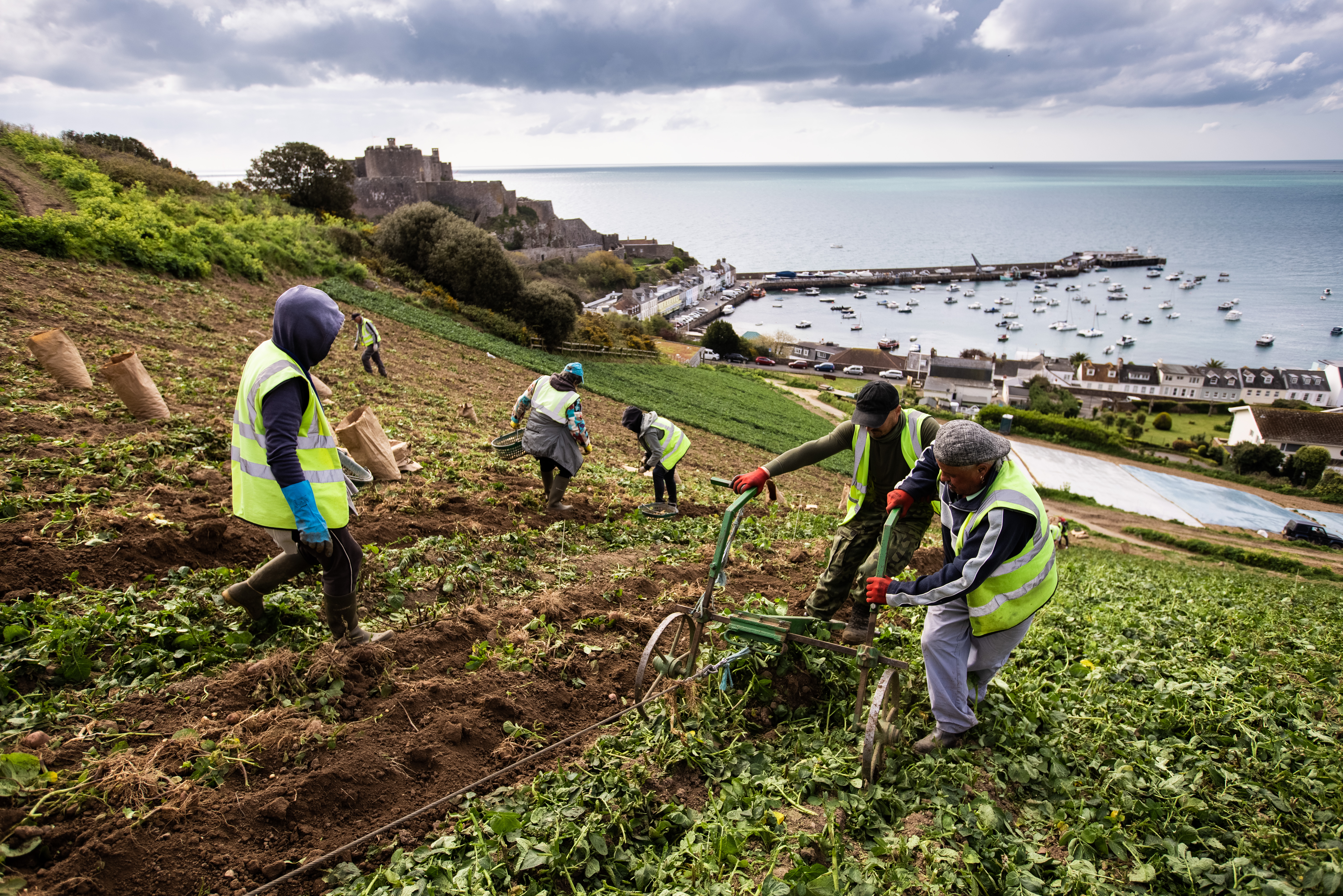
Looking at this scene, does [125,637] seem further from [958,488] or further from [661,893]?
[958,488]

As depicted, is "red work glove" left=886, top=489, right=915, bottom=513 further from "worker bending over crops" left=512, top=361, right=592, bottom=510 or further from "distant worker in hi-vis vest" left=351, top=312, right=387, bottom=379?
"distant worker in hi-vis vest" left=351, top=312, right=387, bottom=379

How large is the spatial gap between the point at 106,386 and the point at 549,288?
31.0 m

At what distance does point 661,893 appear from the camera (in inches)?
119

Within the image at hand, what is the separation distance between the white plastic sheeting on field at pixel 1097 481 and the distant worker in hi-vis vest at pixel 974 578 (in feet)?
101

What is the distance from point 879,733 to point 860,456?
216cm

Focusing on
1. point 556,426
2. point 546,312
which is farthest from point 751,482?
point 546,312

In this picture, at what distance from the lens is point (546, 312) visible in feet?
123

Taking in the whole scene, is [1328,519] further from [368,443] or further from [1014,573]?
[368,443]

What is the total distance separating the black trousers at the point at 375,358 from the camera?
15.1 metres

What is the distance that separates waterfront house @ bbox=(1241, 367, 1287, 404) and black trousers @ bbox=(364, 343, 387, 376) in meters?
77.3

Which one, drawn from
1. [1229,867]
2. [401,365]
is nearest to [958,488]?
[1229,867]

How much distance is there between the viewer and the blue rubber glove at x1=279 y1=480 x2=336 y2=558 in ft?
13.2

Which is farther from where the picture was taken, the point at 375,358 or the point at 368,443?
the point at 375,358

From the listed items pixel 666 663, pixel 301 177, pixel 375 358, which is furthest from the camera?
pixel 301 177
